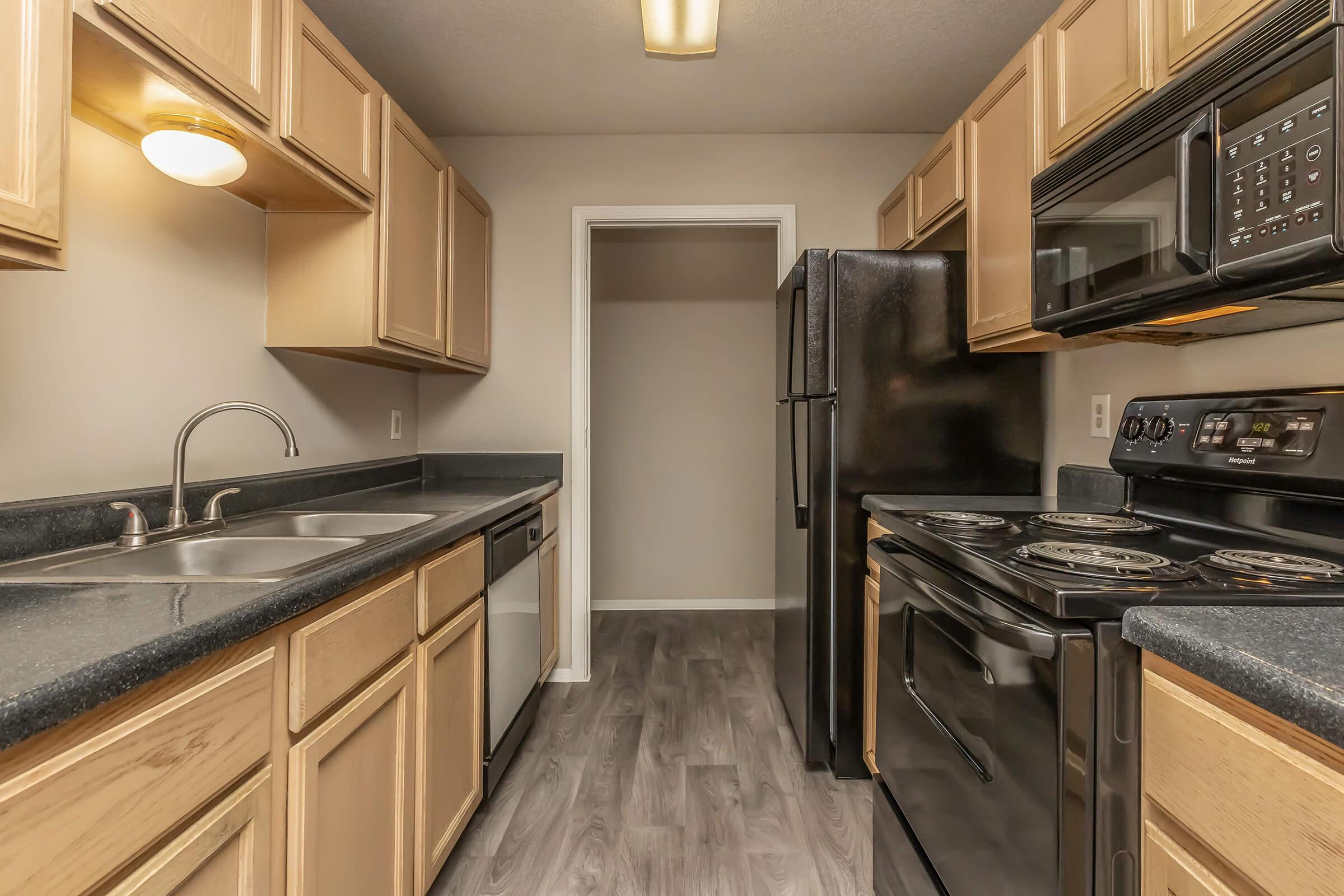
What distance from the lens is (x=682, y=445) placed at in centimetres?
407

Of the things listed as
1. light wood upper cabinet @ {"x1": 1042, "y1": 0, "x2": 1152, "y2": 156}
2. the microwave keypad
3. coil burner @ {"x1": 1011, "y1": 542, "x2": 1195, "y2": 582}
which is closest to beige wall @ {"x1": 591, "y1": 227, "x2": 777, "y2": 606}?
light wood upper cabinet @ {"x1": 1042, "y1": 0, "x2": 1152, "y2": 156}

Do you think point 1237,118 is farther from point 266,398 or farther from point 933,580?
point 266,398

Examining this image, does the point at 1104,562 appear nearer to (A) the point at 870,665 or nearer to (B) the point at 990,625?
(B) the point at 990,625

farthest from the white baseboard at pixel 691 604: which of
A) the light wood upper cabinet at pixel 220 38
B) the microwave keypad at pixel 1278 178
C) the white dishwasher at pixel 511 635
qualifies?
the microwave keypad at pixel 1278 178

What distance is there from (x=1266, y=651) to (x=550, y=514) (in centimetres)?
231

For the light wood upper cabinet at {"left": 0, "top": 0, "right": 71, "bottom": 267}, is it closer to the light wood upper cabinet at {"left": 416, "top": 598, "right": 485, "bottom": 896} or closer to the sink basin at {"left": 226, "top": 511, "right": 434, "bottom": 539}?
the sink basin at {"left": 226, "top": 511, "right": 434, "bottom": 539}

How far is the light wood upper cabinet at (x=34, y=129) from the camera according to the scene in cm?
80

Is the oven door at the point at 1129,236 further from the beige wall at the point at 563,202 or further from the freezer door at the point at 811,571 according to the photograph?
the beige wall at the point at 563,202

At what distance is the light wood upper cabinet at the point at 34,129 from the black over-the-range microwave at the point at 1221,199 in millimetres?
1656

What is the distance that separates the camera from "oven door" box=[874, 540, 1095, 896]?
0.84 metres

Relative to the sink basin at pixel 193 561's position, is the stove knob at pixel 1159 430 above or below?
above

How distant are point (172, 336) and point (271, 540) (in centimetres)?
57

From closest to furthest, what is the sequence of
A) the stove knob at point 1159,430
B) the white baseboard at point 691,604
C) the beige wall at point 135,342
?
the beige wall at point 135,342 → the stove knob at point 1159,430 → the white baseboard at point 691,604

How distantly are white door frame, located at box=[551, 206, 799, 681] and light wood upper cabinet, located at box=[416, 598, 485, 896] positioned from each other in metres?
1.08
